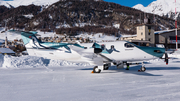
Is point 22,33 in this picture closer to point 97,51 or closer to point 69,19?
point 97,51

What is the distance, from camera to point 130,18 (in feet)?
610

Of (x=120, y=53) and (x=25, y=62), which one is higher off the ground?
(x=120, y=53)

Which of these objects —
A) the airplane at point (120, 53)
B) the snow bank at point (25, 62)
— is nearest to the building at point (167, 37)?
the airplane at point (120, 53)

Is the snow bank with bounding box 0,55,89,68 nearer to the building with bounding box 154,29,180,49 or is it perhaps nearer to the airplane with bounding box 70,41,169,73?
the airplane with bounding box 70,41,169,73

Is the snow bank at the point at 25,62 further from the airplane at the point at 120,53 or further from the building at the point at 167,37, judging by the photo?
the building at the point at 167,37

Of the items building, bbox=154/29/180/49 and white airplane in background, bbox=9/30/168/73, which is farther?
building, bbox=154/29/180/49

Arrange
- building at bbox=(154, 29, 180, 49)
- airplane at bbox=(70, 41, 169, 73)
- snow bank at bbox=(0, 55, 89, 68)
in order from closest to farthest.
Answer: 1. airplane at bbox=(70, 41, 169, 73)
2. snow bank at bbox=(0, 55, 89, 68)
3. building at bbox=(154, 29, 180, 49)

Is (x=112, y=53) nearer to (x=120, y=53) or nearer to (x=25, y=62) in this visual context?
(x=120, y=53)

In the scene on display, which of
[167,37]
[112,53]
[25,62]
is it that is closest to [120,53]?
[112,53]

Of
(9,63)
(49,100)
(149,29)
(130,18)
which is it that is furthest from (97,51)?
(130,18)

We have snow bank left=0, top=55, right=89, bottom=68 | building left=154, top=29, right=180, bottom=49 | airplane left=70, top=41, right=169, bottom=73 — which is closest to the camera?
airplane left=70, top=41, right=169, bottom=73

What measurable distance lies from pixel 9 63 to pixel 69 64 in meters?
7.01

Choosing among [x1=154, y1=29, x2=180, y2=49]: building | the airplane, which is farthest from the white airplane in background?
[x1=154, y1=29, x2=180, y2=49]: building

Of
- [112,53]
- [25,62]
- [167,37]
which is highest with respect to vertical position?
[167,37]
